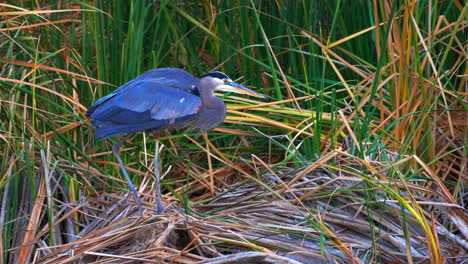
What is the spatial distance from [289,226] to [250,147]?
845mm

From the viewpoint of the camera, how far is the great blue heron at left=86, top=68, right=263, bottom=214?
10.3 ft

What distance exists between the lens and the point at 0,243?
2840 mm

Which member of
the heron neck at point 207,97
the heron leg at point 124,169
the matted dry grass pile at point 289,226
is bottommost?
the matted dry grass pile at point 289,226

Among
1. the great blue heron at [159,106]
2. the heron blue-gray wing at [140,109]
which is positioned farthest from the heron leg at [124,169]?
the heron blue-gray wing at [140,109]

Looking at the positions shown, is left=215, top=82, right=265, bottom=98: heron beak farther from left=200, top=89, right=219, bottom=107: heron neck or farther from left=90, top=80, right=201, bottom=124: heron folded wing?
left=90, top=80, right=201, bottom=124: heron folded wing

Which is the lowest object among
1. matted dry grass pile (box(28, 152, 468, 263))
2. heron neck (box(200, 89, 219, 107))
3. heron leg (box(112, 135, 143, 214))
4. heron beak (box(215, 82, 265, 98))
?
matted dry grass pile (box(28, 152, 468, 263))

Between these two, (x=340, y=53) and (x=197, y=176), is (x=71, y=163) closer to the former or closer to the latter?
(x=197, y=176)

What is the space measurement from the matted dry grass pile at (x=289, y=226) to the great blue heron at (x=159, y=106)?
193 mm

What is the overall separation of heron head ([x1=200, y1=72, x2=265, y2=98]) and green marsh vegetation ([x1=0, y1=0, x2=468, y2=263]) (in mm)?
151

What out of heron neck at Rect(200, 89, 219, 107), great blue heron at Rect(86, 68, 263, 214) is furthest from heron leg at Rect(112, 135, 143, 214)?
heron neck at Rect(200, 89, 219, 107)

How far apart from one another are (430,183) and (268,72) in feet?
3.51

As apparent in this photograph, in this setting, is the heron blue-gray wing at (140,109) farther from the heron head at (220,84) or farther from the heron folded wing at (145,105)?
the heron head at (220,84)

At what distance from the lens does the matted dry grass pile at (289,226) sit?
2.76 metres

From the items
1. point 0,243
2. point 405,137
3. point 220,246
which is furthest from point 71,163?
point 405,137
